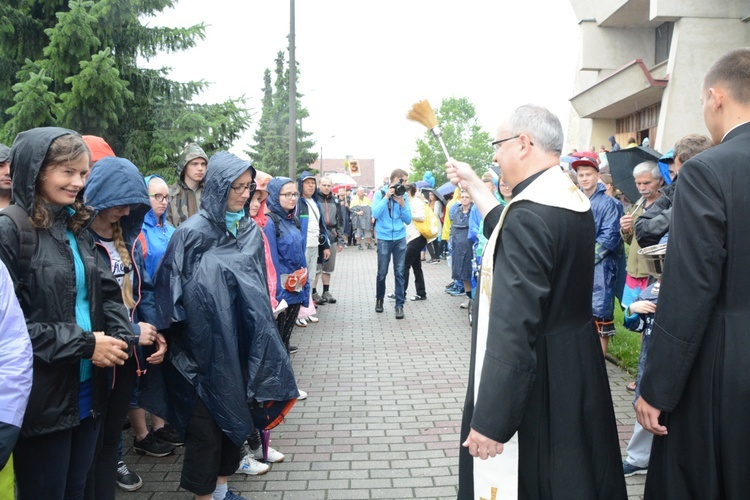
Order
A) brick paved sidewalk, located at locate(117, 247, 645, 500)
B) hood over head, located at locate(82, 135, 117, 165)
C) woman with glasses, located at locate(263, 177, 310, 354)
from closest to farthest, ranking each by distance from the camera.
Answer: brick paved sidewalk, located at locate(117, 247, 645, 500), hood over head, located at locate(82, 135, 117, 165), woman with glasses, located at locate(263, 177, 310, 354)

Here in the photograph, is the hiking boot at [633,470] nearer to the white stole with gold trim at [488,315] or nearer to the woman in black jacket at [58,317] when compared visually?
the white stole with gold trim at [488,315]

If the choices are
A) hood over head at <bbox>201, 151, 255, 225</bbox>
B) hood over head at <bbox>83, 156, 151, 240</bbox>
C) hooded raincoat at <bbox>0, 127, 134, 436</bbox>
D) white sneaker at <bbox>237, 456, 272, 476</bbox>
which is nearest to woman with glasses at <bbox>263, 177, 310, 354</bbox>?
white sneaker at <bbox>237, 456, 272, 476</bbox>

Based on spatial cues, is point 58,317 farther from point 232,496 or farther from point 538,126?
point 538,126

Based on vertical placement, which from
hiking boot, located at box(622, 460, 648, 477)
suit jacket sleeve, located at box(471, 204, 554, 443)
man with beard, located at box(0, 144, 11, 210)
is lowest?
hiking boot, located at box(622, 460, 648, 477)

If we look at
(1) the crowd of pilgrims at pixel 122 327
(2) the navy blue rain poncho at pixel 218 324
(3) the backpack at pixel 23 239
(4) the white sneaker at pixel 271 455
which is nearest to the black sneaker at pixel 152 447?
(1) the crowd of pilgrims at pixel 122 327

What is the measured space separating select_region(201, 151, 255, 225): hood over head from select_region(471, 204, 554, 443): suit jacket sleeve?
1.85 m

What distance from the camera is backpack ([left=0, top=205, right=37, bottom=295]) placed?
2410 millimetres

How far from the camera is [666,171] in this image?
4.72 m

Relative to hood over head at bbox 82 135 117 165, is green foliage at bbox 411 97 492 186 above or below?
above

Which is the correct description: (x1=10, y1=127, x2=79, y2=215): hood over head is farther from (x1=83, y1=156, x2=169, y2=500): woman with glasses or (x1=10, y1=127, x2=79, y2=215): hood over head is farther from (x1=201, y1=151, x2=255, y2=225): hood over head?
(x1=201, y1=151, x2=255, y2=225): hood over head

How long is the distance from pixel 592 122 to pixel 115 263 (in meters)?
21.3

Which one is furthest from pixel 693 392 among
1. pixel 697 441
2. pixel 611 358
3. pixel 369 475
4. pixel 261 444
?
pixel 611 358

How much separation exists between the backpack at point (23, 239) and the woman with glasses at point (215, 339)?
0.94m

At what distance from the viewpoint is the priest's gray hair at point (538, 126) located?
7.94 feet
